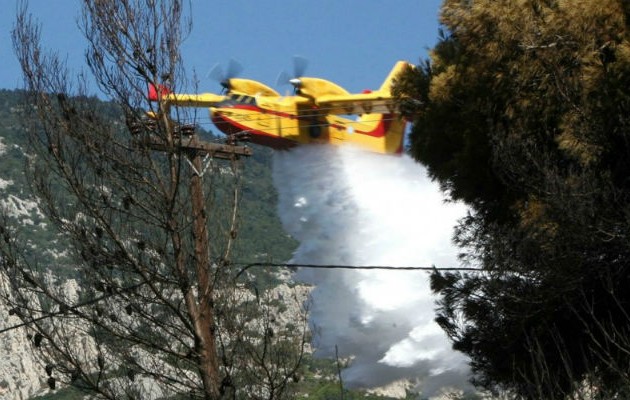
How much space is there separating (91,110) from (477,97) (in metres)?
5.80

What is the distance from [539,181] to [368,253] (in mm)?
30312

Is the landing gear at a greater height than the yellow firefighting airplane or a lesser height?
greater

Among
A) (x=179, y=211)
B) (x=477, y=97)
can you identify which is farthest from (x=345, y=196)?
(x=179, y=211)

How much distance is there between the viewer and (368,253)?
153 feet

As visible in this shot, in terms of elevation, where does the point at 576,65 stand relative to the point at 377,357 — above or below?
above

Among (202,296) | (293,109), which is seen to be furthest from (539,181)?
(293,109)

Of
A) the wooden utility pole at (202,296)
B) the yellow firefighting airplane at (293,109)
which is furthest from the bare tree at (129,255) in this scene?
the yellow firefighting airplane at (293,109)

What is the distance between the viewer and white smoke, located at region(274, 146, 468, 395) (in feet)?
149

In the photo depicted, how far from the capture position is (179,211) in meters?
15.4

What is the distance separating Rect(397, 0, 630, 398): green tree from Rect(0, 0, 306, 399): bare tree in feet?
10.6

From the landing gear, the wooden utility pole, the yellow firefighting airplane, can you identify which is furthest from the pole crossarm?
the yellow firefighting airplane

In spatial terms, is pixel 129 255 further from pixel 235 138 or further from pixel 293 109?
pixel 293 109

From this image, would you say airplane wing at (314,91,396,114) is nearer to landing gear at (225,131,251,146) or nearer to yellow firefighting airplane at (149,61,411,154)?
yellow firefighting airplane at (149,61,411,154)

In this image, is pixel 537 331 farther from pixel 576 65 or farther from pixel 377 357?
pixel 377 357
